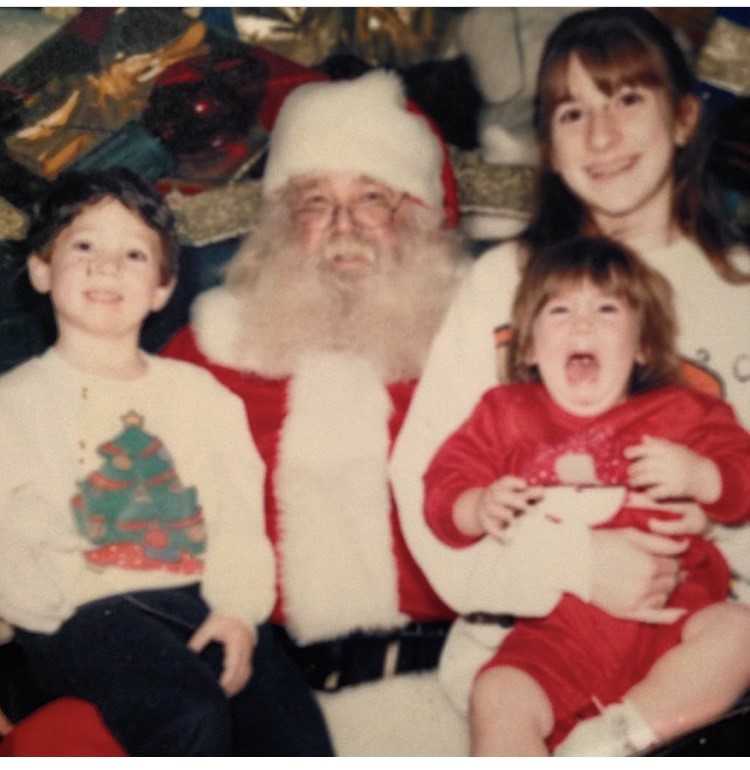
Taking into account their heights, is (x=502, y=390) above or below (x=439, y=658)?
above

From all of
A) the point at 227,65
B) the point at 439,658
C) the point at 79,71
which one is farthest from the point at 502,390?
the point at 79,71

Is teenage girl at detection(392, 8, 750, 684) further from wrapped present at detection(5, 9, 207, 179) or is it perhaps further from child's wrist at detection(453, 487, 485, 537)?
wrapped present at detection(5, 9, 207, 179)

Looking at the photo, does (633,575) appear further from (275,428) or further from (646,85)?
(646,85)

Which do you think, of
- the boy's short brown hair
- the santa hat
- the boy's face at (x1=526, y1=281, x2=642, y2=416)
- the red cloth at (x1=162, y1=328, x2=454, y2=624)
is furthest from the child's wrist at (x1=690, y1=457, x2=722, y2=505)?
the boy's short brown hair

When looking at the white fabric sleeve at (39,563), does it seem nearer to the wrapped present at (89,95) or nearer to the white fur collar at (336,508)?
the white fur collar at (336,508)

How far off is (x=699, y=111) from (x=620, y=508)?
0.61m

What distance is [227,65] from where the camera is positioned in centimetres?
166

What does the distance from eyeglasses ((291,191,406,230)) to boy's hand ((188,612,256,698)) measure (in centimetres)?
60

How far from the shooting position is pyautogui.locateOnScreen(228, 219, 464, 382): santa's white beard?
1605 millimetres

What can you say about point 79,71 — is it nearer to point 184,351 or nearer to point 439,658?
point 184,351

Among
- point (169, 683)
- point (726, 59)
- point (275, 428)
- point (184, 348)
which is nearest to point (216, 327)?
point (184, 348)

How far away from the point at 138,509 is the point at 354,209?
552mm

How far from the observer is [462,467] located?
5.00 feet

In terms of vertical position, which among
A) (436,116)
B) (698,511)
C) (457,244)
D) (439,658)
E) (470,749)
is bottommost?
(470,749)
